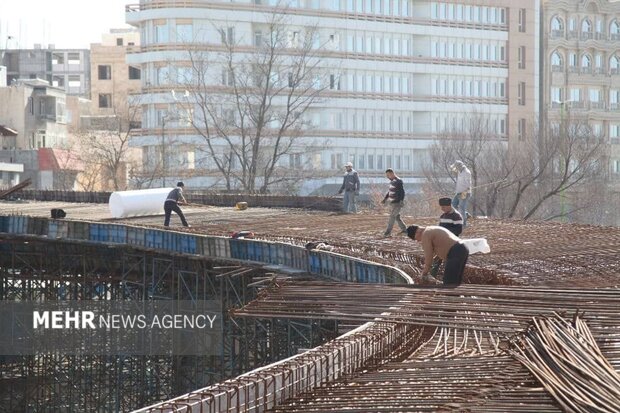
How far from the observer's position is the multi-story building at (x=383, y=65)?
71875mm

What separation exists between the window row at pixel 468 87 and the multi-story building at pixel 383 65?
0.06m

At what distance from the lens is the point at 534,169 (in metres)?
63.0

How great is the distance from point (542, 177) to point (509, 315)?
48312 millimetres

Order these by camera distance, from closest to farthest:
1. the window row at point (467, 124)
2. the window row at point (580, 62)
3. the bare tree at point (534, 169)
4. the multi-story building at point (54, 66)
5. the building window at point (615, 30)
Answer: the bare tree at point (534, 169) → the window row at point (467, 124) → the window row at point (580, 62) → the building window at point (615, 30) → the multi-story building at point (54, 66)

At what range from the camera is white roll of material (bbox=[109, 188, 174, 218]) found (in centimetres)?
3872

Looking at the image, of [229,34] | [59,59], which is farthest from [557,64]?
[59,59]

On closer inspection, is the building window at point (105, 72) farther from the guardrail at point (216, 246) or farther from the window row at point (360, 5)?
the guardrail at point (216, 246)

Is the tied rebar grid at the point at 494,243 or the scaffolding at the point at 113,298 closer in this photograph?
the tied rebar grid at the point at 494,243

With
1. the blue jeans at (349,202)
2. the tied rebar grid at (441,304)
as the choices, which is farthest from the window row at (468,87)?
the tied rebar grid at (441,304)

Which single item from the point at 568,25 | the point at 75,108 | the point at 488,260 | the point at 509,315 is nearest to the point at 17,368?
the point at 488,260

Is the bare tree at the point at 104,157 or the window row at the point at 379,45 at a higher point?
the window row at the point at 379,45

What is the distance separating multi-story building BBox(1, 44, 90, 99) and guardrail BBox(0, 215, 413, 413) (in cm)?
8114

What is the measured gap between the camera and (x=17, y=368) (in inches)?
1532

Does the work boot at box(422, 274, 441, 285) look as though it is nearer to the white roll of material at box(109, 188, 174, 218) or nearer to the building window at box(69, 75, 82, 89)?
the white roll of material at box(109, 188, 174, 218)
